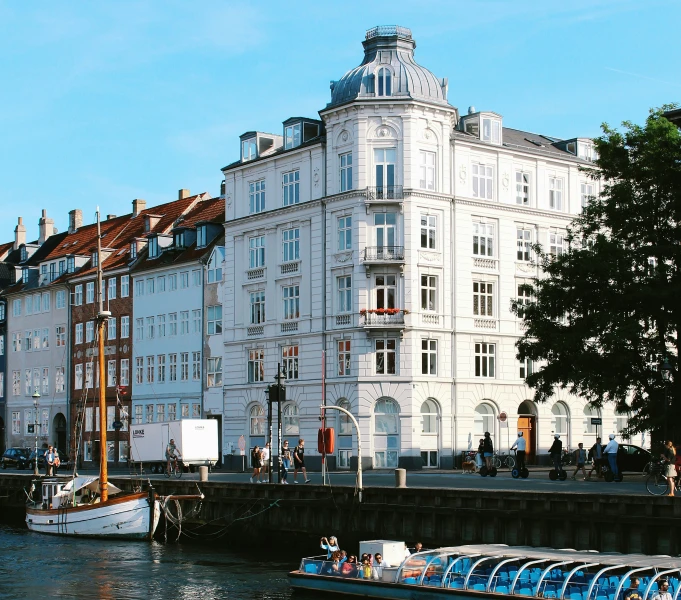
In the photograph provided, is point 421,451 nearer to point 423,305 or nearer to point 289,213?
point 423,305

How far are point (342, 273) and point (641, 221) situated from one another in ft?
68.0

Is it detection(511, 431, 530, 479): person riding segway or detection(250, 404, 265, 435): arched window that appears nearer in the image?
detection(511, 431, 530, 479): person riding segway

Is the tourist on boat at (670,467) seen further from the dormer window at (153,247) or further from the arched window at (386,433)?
the dormer window at (153,247)

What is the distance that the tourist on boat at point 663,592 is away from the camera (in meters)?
23.7

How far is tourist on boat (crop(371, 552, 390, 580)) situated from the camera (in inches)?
1213

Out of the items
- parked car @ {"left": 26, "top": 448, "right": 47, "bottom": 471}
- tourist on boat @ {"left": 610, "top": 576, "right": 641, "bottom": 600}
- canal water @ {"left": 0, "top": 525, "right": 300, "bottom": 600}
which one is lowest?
canal water @ {"left": 0, "top": 525, "right": 300, "bottom": 600}

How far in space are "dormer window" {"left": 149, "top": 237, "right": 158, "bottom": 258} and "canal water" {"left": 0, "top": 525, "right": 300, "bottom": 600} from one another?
37705 mm

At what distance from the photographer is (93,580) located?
35562 mm

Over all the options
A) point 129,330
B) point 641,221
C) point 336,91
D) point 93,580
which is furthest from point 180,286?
point 93,580

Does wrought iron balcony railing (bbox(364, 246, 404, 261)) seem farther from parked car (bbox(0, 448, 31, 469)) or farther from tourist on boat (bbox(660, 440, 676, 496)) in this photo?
parked car (bbox(0, 448, 31, 469))

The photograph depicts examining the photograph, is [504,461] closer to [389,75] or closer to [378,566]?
[389,75]

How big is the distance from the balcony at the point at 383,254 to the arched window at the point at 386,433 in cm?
707

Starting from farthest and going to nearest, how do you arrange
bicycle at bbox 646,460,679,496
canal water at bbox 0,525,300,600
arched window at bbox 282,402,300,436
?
arched window at bbox 282,402,300,436, bicycle at bbox 646,460,679,496, canal water at bbox 0,525,300,600

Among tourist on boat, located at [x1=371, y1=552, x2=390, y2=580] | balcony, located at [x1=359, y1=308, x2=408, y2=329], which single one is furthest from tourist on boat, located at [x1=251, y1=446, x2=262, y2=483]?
tourist on boat, located at [x1=371, y1=552, x2=390, y2=580]
